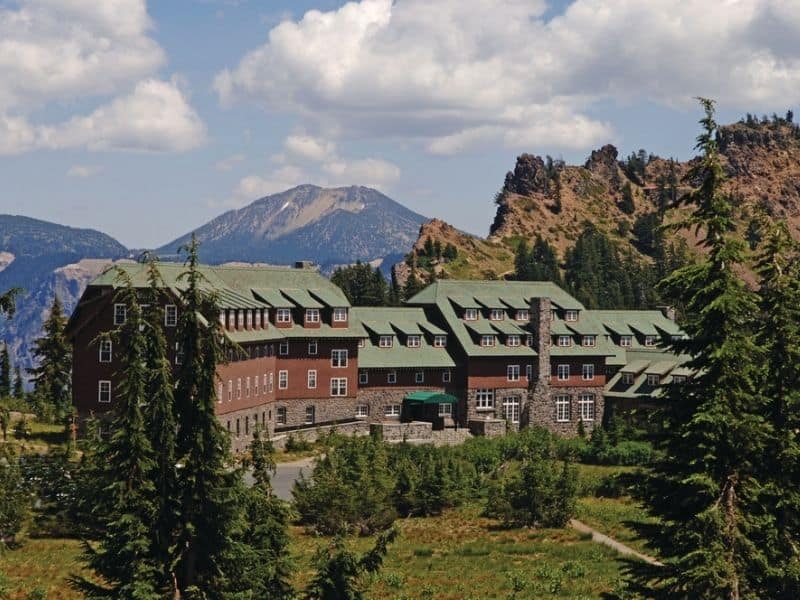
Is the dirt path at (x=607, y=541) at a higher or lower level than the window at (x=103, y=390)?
lower

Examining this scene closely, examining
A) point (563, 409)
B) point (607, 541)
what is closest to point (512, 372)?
point (563, 409)

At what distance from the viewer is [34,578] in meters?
43.4

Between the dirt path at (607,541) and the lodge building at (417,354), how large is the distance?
2343cm

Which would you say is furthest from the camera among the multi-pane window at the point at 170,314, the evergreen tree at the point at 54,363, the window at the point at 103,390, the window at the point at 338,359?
the evergreen tree at the point at 54,363

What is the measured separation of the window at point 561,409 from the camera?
89562 millimetres

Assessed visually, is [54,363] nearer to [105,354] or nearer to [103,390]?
[103,390]

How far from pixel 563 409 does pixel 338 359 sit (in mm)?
19371

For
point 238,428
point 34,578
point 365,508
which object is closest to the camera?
point 34,578

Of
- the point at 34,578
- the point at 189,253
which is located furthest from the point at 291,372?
the point at 189,253

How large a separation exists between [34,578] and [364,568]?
20039 mm

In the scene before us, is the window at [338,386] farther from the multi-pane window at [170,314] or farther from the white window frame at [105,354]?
the white window frame at [105,354]

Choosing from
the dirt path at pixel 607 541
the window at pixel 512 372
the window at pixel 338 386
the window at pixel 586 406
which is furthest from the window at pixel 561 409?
the dirt path at pixel 607 541

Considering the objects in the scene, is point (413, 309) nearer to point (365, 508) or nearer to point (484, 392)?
point (484, 392)

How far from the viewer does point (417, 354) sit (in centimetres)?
8562
